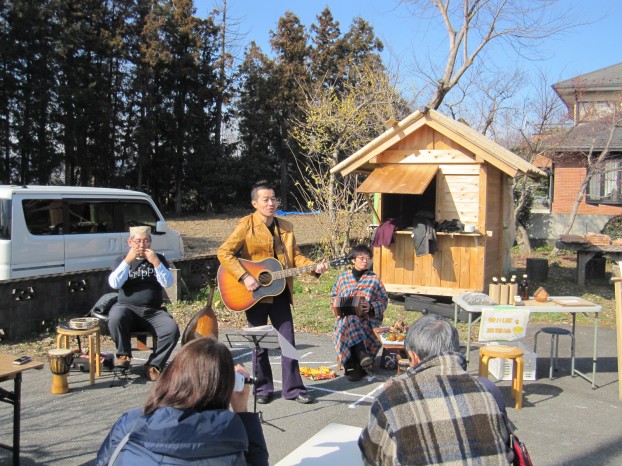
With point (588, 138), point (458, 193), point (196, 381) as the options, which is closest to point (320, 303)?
point (458, 193)

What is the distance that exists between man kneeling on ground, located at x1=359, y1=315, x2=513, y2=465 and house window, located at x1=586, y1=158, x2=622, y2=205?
63.0 ft

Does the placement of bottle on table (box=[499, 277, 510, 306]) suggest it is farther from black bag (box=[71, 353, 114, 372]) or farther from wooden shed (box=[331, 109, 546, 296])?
black bag (box=[71, 353, 114, 372])

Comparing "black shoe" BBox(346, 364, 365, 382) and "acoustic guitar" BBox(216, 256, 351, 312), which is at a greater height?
"acoustic guitar" BBox(216, 256, 351, 312)

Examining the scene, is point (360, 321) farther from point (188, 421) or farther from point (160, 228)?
point (160, 228)

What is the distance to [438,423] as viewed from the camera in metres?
2.14

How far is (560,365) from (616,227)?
14.0 meters

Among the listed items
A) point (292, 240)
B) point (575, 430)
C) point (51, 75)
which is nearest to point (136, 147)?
point (51, 75)

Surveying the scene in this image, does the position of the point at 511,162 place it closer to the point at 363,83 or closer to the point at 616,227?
the point at 363,83

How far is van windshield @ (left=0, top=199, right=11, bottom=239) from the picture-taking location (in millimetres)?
7617

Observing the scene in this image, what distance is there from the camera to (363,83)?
58.6ft

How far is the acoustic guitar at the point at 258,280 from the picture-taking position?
4980 mm

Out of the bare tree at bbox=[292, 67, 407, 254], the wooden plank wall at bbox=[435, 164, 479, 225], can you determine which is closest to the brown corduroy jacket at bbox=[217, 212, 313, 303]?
the wooden plank wall at bbox=[435, 164, 479, 225]

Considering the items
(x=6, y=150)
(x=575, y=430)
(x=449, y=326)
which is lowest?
(x=575, y=430)

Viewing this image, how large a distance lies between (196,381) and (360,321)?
13.1 feet
